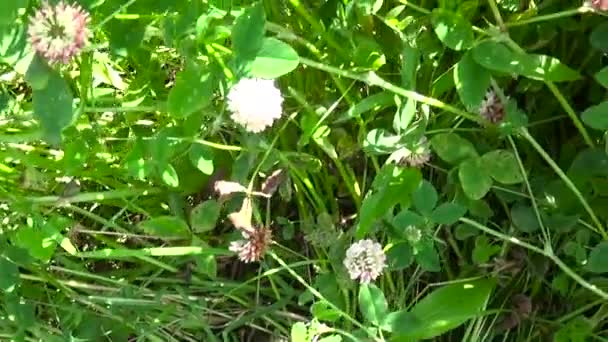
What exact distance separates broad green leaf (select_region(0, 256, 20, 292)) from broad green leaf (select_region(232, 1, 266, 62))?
0.39 metres

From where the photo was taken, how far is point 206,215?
1.03 metres

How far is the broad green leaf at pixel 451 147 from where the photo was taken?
0.95m

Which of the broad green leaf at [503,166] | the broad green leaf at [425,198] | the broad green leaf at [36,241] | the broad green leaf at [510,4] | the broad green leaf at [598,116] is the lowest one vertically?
the broad green leaf at [425,198]

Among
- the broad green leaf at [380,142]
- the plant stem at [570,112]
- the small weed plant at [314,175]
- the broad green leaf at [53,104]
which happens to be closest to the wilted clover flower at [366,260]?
the small weed plant at [314,175]

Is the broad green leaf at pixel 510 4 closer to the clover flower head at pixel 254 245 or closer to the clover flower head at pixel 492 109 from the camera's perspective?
the clover flower head at pixel 492 109

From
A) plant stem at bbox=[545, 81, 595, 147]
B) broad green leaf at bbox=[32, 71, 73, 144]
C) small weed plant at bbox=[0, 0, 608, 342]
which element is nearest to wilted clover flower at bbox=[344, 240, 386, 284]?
small weed plant at bbox=[0, 0, 608, 342]

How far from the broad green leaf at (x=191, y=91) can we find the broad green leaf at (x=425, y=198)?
237 millimetres

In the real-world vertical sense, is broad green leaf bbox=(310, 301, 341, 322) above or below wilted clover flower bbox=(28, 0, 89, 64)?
below

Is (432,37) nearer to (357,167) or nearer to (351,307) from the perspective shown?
(357,167)

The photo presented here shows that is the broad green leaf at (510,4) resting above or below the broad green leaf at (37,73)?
below

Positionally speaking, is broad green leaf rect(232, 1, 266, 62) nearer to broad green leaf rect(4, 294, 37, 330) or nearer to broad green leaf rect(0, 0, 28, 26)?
broad green leaf rect(0, 0, 28, 26)

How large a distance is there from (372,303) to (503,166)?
179 millimetres

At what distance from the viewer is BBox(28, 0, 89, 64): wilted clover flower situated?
2.42 feet

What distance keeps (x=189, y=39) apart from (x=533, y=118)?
376 millimetres
